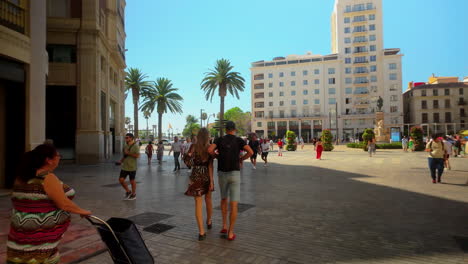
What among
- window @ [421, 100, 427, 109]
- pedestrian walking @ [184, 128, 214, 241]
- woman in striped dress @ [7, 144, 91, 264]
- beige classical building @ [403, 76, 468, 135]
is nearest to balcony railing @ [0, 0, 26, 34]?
pedestrian walking @ [184, 128, 214, 241]

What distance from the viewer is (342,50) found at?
74375 mm

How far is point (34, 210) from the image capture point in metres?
2.19

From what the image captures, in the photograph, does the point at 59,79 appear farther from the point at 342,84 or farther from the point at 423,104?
the point at 423,104

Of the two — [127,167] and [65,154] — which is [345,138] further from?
[127,167]

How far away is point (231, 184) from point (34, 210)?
275 centimetres

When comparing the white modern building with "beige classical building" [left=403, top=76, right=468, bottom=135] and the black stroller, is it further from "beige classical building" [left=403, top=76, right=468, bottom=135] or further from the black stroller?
the black stroller

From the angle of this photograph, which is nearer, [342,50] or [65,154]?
[65,154]

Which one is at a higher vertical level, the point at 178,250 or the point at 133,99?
the point at 133,99

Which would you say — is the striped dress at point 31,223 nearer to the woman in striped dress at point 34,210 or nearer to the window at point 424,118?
the woman in striped dress at point 34,210

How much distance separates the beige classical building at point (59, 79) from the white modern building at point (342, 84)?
2058 inches

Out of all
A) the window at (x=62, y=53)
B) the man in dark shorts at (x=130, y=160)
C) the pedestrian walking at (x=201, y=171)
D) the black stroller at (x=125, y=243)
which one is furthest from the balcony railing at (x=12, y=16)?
the window at (x=62, y=53)

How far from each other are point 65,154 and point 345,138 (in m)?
64.5

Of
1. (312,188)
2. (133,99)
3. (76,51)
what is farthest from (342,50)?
(312,188)

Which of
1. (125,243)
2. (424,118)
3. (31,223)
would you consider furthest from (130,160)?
(424,118)
